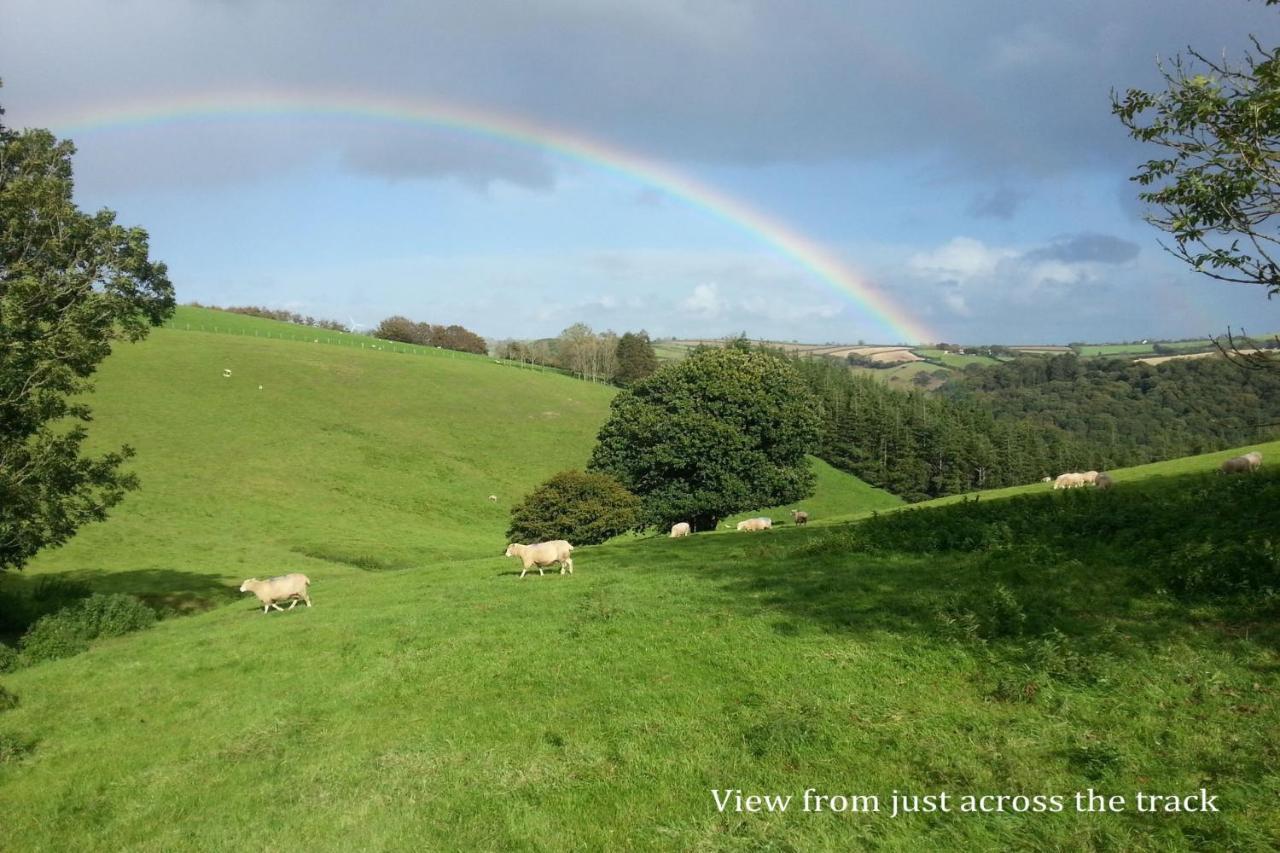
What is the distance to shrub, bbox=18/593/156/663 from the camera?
21.4 metres

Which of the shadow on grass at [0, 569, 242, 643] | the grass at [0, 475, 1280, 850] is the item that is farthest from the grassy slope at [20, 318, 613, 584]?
the grass at [0, 475, 1280, 850]

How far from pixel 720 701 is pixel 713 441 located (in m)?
40.7

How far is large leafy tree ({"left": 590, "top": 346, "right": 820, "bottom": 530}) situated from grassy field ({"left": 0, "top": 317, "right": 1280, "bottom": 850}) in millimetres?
27237

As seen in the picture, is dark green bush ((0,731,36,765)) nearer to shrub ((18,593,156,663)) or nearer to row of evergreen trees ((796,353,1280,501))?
shrub ((18,593,156,663))

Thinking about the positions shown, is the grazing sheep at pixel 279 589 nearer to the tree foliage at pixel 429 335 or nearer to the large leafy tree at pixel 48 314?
the large leafy tree at pixel 48 314

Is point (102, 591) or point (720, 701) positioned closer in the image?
point (720, 701)

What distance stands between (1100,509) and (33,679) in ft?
84.6

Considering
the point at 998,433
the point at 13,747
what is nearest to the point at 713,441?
the point at 13,747

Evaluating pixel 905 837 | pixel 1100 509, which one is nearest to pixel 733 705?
pixel 905 837

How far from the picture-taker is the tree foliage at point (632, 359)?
156125mm

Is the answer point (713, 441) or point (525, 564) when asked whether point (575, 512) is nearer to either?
point (713, 441)

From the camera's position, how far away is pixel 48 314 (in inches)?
920

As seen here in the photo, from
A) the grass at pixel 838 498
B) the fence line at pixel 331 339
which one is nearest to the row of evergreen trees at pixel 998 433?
the grass at pixel 838 498

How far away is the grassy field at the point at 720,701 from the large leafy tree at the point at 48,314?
5.81 meters
